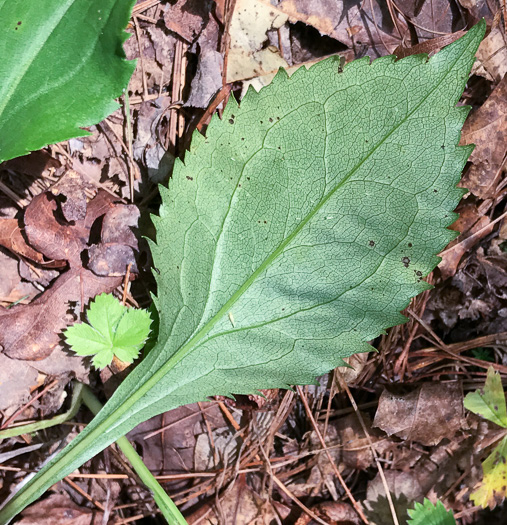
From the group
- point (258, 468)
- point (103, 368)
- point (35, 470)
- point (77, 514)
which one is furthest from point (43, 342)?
point (258, 468)

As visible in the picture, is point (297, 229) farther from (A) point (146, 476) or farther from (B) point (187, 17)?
(A) point (146, 476)

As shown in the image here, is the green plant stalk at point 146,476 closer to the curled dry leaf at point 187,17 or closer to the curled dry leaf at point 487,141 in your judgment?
the curled dry leaf at point 187,17

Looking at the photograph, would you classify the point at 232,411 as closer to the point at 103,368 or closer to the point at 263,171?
the point at 103,368

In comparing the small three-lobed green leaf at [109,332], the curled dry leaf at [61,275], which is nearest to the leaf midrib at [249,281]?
the small three-lobed green leaf at [109,332]

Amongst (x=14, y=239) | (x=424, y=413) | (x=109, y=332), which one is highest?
(x=14, y=239)

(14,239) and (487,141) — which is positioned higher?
(14,239)

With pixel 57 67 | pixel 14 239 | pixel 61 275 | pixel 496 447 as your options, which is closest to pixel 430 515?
pixel 496 447
